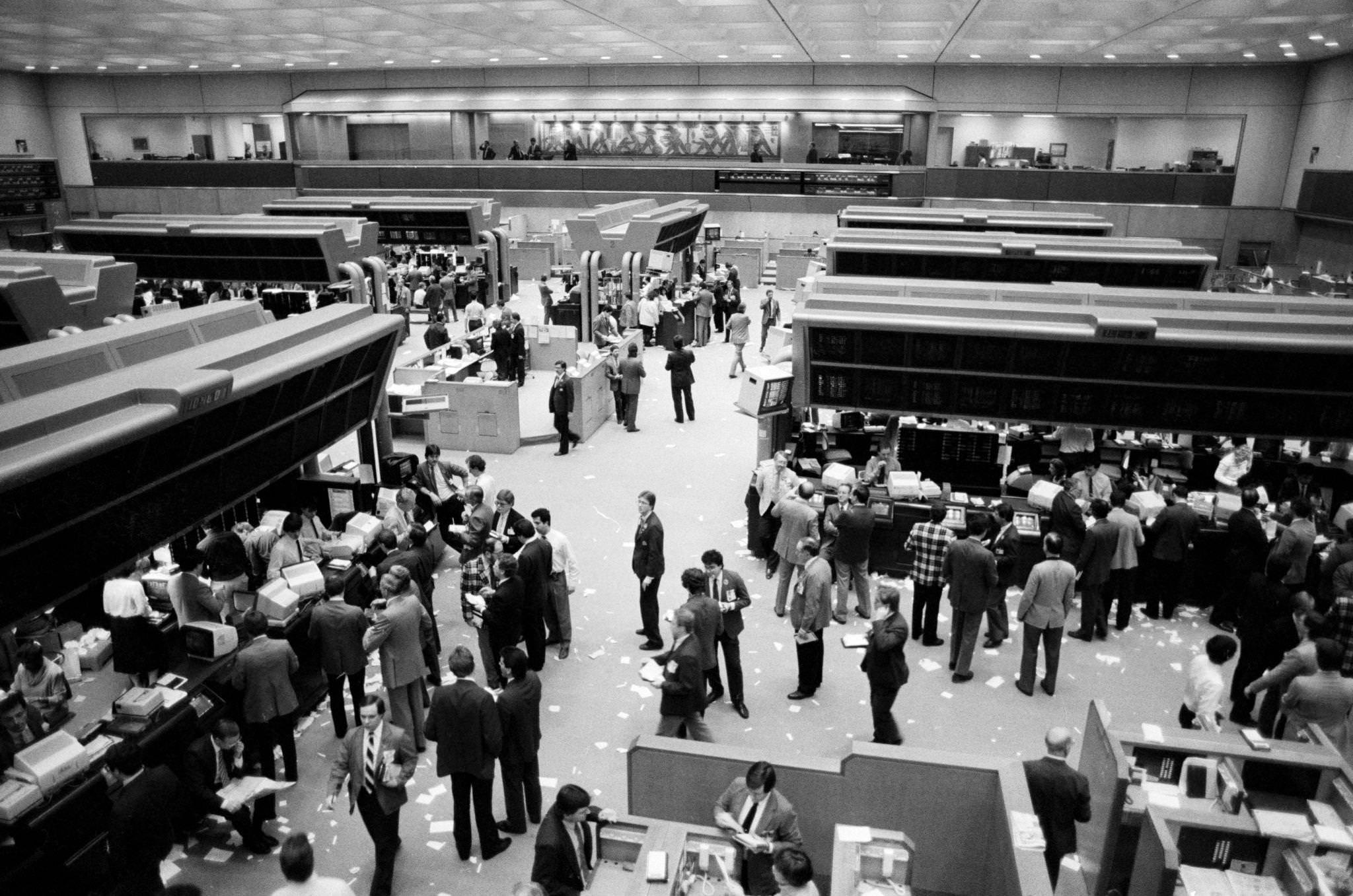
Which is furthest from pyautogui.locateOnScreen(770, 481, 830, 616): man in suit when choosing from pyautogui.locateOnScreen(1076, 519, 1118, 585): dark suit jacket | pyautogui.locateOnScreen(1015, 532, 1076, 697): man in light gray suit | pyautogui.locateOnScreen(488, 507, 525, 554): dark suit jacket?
pyautogui.locateOnScreen(488, 507, 525, 554): dark suit jacket

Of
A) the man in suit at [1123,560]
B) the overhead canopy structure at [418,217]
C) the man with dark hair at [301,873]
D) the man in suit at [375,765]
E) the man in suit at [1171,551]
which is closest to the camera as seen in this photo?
the man with dark hair at [301,873]

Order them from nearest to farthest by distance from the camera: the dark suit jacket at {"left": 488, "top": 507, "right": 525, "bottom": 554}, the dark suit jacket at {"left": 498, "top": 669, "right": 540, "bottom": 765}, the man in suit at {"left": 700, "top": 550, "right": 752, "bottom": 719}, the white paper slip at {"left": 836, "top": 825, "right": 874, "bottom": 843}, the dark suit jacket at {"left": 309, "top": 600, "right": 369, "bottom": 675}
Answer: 1. the white paper slip at {"left": 836, "top": 825, "right": 874, "bottom": 843}
2. the dark suit jacket at {"left": 498, "top": 669, "right": 540, "bottom": 765}
3. the dark suit jacket at {"left": 309, "top": 600, "right": 369, "bottom": 675}
4. the man in suit at {"left": 700, "top": 550, "right": 752, "bottom": 719}
5. the dark suit jacket at {"left": 488, "top": 507, "right": 525, "bottom": 554}

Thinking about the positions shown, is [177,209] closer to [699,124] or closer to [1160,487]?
[699,124]

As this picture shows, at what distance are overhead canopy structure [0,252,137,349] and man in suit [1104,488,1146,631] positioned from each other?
13.4 metres

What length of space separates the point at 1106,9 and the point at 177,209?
33.9 metres

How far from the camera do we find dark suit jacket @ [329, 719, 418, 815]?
525 centimetres

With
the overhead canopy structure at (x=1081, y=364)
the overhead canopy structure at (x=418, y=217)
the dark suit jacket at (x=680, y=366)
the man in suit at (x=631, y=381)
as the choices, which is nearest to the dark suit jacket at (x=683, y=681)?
the overhead canopy structure at (x=1081, y=364)

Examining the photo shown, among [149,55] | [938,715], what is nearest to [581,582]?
[938,715]

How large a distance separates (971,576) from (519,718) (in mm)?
4243

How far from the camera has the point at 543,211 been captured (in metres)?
32.8

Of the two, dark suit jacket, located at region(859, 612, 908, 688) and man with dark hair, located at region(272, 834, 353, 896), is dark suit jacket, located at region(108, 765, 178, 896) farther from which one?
dark suit jacket, located at region(859, 612, 908, 688)

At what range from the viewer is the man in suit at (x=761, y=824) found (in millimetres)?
4879

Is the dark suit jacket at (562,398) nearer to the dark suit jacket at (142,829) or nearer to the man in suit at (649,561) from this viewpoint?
the man in suit at (649,561)

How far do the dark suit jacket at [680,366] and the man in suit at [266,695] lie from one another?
946 centimetres
